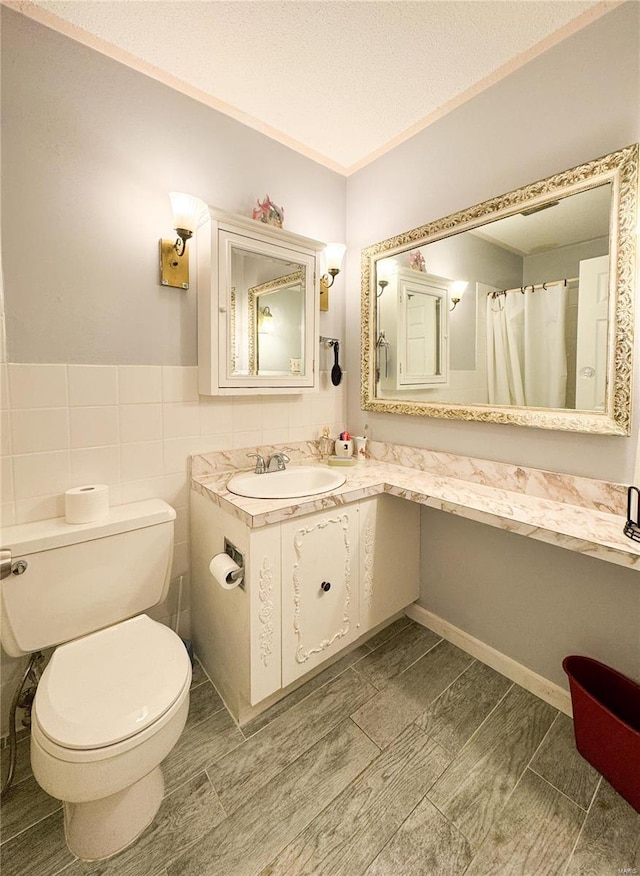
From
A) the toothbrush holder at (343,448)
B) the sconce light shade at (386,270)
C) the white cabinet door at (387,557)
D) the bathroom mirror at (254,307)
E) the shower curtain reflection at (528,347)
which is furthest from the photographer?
the toothbrush holder at (343,448)

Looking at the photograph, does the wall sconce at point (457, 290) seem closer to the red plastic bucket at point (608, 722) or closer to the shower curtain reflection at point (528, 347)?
the shower curtain reflection at point (528, 347)

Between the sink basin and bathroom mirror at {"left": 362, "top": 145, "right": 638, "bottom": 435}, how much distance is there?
525 mm

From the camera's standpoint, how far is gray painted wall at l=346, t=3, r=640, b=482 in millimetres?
1194

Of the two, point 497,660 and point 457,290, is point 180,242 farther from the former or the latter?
point 497,660

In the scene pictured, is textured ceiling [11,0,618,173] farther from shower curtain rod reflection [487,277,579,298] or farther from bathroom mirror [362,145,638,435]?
shower curtain rod reflection [487,277,579,298]

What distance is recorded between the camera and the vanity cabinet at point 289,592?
1277mm

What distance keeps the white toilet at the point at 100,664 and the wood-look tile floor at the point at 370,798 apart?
5.0 inches

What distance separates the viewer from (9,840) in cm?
102

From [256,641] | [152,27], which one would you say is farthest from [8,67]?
[256,641]

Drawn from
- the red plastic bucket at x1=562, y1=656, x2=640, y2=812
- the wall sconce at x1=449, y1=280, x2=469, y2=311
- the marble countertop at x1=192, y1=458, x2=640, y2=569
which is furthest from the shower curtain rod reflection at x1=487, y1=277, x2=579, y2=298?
the red plastic bucket at x1=562, y1=656, x2=640, y2=812

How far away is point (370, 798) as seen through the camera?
112 centimetres

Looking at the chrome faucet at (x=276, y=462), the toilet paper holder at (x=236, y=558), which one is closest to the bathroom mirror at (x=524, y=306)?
the chrome faucet at (x=276, y=462)

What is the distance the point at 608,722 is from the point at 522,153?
1.89 m

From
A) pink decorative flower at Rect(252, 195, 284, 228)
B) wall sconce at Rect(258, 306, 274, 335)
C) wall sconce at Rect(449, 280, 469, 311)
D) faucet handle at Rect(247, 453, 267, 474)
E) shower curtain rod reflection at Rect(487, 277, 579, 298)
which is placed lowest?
faucet handle at Rect(247, 453, 267, 474)
